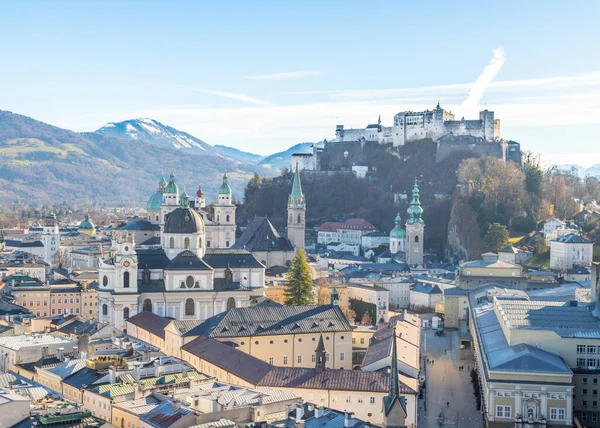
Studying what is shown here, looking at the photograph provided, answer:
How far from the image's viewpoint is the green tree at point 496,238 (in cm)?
9856

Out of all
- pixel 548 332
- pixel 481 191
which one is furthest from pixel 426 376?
pixel 481 191

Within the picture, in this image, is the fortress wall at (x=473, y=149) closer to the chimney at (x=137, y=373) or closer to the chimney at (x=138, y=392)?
the chimney at (x=137, y=373)

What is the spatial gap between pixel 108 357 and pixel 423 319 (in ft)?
141

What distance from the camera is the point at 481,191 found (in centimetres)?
10781

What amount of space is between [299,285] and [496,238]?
3477 cm

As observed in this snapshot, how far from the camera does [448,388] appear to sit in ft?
181

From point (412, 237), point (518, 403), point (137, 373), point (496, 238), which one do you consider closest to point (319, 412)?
point (137, 373)

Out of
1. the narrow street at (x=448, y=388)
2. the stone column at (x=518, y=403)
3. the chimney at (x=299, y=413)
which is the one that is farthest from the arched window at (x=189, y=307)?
the chimney at (x=299, y=413)

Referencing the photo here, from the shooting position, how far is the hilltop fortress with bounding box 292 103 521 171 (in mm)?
127312

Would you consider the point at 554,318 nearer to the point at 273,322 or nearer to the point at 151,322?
the point at 273,322

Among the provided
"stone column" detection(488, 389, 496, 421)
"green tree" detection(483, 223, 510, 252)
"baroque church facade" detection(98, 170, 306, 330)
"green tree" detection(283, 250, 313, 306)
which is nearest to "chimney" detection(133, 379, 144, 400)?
"stone column" detection(488, 389, 496, 421)

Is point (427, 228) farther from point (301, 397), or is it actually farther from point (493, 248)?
point (301, 397)

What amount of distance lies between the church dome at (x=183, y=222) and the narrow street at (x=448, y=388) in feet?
61.1

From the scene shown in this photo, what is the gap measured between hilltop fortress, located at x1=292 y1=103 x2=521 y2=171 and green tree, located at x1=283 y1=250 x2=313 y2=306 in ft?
179
